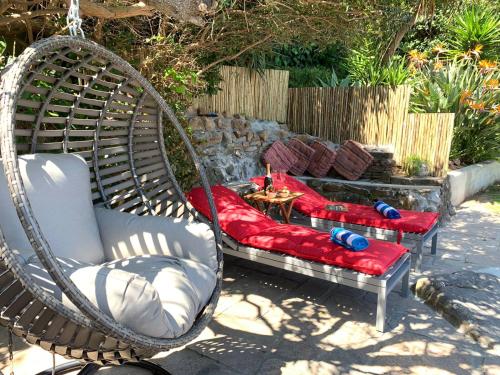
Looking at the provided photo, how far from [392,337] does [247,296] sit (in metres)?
1.17

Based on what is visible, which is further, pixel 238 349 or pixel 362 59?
pixel 362 59

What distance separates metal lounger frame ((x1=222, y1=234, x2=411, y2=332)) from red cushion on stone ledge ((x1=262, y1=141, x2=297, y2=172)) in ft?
10.4

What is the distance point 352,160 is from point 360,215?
281 centimetres

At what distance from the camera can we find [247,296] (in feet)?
10.9

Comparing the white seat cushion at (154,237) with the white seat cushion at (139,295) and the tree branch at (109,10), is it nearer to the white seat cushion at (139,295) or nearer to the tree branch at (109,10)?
the white seat cushion at (139,295)

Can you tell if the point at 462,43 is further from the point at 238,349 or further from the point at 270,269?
the point at 238,349

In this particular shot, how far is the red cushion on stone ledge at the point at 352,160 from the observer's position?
6.78 m

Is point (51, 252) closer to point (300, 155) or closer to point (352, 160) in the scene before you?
point (300, 155)

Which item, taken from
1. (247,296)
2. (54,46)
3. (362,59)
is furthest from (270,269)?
(362,59)

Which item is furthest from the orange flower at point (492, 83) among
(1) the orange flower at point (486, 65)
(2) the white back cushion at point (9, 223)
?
(2) the white back cushion at point (9, 223)

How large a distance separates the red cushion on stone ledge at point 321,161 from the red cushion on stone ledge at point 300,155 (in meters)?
0.10

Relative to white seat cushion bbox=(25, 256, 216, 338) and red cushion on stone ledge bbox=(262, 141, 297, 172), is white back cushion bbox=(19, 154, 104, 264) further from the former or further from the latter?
red cushion on stone ledge bbox=(262, 141, 297, 172)

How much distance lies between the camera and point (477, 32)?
28.5 feet

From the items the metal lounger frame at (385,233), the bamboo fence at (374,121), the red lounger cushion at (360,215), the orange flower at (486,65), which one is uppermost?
the orange flower at (486,65)
